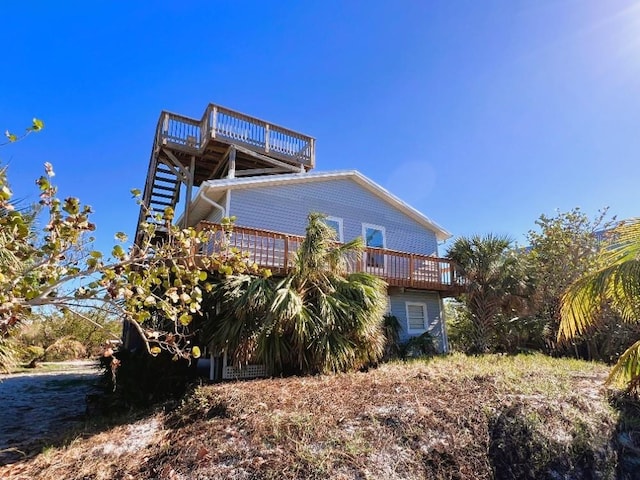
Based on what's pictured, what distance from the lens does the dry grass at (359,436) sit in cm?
490

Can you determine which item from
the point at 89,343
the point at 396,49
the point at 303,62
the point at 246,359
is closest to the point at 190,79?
the point at 303,62

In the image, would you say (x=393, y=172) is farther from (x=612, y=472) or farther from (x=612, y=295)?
(x=612, y=472)

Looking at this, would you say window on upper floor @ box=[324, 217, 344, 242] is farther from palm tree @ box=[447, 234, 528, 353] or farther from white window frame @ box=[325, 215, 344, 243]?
palm tree @ box=[447, 234, 528, 353]

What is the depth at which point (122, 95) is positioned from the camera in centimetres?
1030

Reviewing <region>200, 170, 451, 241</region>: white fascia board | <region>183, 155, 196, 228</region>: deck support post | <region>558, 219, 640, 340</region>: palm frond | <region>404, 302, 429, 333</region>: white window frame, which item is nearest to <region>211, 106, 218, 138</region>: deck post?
<region>183, 155, 196, 228</region>: deck support post

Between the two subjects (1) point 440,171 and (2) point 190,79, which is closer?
(2) point 190,79

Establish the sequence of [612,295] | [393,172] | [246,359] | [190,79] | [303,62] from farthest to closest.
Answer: [393,172] < [303,62] < [190,79] < [246,359] < [612,295]

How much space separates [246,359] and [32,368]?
16422mm

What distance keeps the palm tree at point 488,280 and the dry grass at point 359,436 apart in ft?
19.1

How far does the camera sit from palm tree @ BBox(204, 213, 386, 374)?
7.93m

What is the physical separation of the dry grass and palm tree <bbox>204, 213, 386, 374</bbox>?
2.91 feet

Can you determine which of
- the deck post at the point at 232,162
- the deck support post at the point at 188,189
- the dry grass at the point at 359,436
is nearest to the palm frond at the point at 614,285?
the dry grass at the point at 359,436

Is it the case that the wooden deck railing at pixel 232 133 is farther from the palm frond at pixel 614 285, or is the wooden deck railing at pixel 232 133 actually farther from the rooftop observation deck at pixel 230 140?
the palm frond at pixel 614 285

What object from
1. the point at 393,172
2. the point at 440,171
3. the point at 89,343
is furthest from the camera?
the point at 89,343
